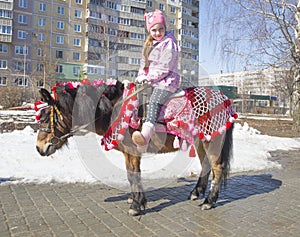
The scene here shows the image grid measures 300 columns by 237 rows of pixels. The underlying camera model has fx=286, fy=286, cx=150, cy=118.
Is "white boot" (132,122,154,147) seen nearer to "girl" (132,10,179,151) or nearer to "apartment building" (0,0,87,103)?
"girl" (132,10,179,151)

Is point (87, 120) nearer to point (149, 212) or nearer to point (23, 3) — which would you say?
point (149, 212)

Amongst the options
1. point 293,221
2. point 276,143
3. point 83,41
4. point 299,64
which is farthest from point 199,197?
point 83,41

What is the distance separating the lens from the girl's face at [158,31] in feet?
11.8

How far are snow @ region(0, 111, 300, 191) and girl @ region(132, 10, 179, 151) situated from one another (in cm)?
167

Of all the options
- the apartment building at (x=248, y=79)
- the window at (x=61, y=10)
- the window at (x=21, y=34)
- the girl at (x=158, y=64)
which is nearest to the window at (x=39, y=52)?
the window at (x=21, y=34)

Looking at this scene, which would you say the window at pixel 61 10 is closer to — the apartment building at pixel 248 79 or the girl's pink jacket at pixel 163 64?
the apartment building at pixel 248 79


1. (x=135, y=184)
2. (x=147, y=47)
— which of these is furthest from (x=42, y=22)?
(x=135, y=184)

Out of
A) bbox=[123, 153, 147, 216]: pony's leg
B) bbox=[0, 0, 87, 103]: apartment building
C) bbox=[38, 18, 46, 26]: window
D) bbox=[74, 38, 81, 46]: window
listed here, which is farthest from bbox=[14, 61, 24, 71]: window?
bbox=[123, 153, 147, 216]: pony's leg

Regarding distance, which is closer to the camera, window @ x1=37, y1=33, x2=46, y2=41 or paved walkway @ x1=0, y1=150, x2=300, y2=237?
paved walkway @ x1=0, y1=150, x2=300, y2=237

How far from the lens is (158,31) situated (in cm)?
361

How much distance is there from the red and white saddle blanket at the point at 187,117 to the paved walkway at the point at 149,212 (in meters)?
0.93

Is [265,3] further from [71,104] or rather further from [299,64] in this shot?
[71,104]

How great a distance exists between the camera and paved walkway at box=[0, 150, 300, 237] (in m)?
3.22

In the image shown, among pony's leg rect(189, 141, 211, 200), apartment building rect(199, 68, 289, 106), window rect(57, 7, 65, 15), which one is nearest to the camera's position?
pony's leg rect(189, 141, 211, 200)
